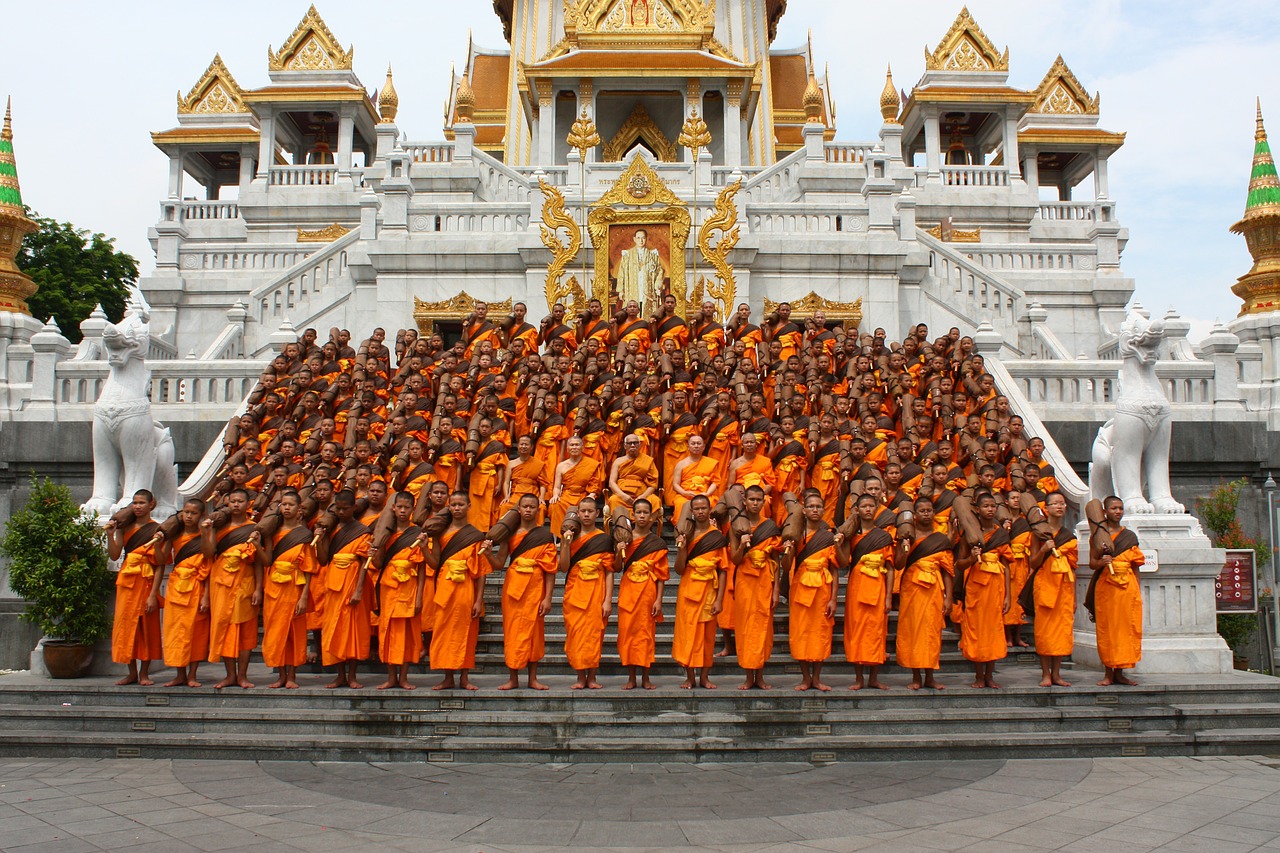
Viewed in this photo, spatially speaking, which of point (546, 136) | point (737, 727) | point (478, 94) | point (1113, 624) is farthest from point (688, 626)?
point (478, 94)

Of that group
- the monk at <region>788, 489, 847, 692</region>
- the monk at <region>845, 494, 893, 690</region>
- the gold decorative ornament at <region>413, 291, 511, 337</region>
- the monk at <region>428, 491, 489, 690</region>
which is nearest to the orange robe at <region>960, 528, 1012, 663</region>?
the monk at <region>845, 494, 893, 690</region>

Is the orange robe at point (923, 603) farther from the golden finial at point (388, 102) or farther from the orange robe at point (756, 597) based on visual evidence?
the golden finial at point (388, 102)

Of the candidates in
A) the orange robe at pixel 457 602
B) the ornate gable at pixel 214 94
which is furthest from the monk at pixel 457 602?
the ornate gable at pixel 214 94

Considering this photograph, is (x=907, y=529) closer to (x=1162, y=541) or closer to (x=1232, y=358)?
(x=1162, y=541)

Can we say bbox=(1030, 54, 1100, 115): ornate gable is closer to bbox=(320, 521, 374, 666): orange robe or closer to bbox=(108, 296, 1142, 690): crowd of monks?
bbox=(108, 296, 1142, 690): crowd of monks

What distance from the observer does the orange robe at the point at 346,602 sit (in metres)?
8.79

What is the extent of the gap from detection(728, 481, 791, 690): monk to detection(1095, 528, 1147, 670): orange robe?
2.78 metres

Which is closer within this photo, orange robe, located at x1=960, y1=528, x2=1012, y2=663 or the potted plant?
orange robe, located at x1=960, y1=528, x2=1012, y2=663

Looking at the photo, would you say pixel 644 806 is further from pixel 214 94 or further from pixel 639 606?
pixel 214 94

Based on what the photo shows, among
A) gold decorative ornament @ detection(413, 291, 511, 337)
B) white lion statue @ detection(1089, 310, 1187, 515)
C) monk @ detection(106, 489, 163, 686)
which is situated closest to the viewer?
monk @ detection(106, 489, 163, 686)

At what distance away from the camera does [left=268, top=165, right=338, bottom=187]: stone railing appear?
90.8ft

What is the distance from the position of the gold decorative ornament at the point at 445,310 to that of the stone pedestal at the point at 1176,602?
11341mm

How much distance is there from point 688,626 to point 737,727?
3.05 feet

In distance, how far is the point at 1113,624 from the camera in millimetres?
8781
